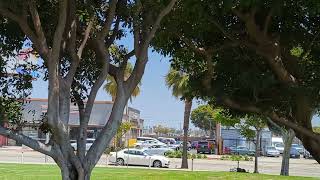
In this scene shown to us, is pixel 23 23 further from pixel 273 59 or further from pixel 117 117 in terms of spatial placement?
pixel 273 59

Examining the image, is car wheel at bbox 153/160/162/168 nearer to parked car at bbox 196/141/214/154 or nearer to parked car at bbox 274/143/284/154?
parked car at bbox 196/141/214/154

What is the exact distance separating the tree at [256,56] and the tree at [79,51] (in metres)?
0.89

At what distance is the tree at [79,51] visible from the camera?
8461 mm

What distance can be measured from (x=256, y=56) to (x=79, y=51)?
373cm

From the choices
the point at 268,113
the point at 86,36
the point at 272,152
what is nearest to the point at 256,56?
the point at 268,113

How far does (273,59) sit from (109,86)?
133 feet

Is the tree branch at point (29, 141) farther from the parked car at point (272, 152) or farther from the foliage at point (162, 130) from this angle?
the foliage at point (162, 130)

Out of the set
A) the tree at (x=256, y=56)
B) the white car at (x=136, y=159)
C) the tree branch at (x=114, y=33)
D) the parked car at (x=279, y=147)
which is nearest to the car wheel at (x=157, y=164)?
the white car at (x=136, y=159)

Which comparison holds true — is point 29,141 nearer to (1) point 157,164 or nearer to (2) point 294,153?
(1) point 157,164

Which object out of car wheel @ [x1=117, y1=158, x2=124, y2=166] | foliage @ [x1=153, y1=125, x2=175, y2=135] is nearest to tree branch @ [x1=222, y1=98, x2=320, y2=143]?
car wheel @ [x1=117, y1=158, x2=124, y2=166]

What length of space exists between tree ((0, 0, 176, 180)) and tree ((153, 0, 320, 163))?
894mm

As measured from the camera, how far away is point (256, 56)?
11.2m

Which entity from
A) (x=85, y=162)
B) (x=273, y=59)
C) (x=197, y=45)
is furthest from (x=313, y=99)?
(x=85, y=162)

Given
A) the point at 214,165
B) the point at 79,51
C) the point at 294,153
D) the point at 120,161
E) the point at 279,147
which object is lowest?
the point at 214,165
